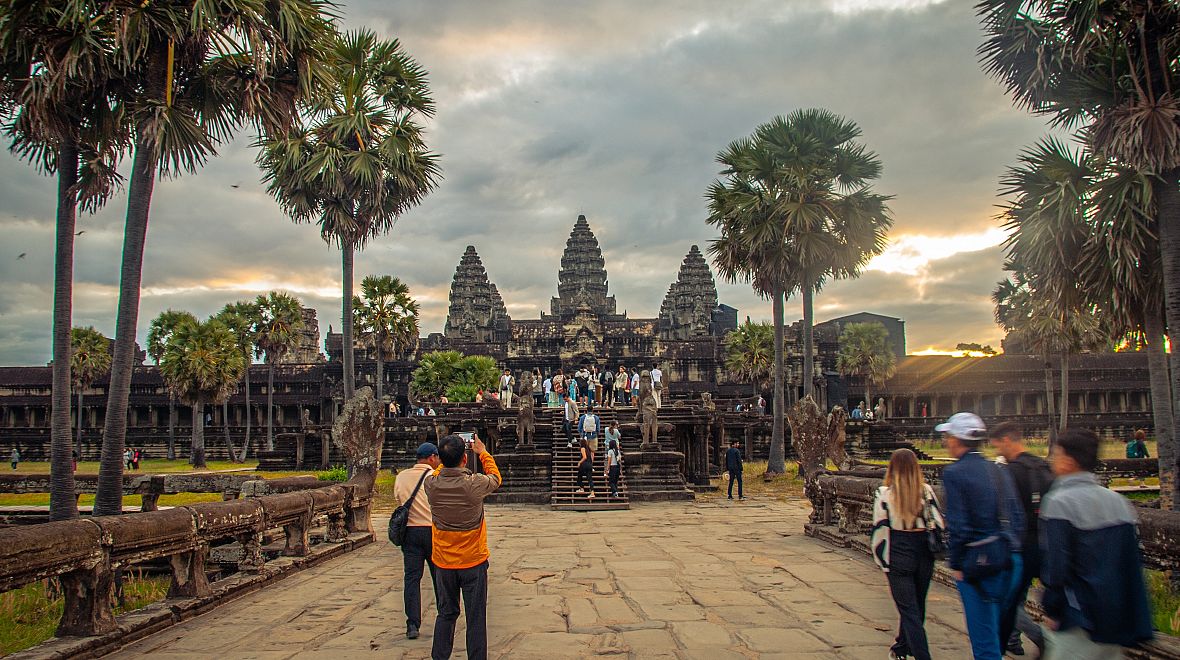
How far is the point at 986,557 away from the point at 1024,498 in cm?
100

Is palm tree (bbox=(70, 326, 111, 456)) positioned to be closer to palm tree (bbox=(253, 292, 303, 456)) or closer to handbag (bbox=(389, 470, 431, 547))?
palm tree (bbox=(253, 292, 303, 456))

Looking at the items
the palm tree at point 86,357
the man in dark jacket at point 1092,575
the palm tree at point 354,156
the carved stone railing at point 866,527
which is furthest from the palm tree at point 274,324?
the man in dark jacket at point 1092,575

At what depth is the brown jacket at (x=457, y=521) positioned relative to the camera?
506 cm

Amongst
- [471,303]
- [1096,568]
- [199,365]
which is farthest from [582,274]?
[1096,568]

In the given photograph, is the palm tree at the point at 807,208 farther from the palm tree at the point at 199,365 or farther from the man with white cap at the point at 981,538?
the palm tree at the point at 199,365

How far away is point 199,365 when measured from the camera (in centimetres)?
3459

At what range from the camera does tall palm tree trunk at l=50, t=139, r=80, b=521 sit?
9789mm

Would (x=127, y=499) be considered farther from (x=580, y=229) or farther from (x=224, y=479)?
(x=580, y=229)

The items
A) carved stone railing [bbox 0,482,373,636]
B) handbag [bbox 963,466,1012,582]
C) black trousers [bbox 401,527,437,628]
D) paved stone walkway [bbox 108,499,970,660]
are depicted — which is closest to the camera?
handbag [bbox 963,466,1012,582]

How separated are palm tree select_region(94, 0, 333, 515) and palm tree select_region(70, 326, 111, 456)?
33.5 meters

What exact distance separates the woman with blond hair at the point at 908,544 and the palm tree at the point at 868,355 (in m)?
39.8

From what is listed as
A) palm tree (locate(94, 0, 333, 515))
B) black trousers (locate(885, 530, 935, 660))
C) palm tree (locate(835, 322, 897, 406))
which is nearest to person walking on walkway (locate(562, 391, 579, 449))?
palm tree (locate(94, 0, 333, 515))

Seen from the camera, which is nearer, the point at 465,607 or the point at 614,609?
the point at 465,607

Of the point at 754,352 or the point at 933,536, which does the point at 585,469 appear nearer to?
the point at 933,536
